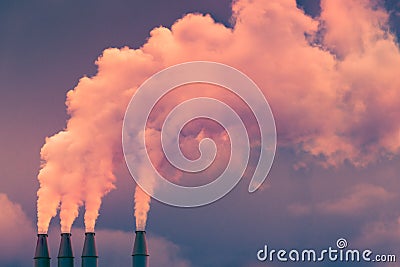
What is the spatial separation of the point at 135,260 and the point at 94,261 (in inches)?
290

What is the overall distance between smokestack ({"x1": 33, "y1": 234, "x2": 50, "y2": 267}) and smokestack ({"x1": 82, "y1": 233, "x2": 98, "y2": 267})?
16.9ft

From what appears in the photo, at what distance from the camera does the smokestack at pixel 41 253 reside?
14725cm

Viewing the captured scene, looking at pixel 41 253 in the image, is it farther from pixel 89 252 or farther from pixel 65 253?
pixel 89 252

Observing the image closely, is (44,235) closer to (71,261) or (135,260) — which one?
(71,261)

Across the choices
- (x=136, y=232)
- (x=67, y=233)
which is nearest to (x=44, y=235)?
(x=67, y=233)

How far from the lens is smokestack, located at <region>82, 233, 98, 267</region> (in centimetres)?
14588

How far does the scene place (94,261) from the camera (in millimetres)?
146375

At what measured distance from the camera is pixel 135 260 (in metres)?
142

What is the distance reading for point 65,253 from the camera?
485 ft

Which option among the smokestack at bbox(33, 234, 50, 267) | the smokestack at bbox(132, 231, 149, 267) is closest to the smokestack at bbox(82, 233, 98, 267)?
the smokestack at bbox(33, 234, 50, 267)

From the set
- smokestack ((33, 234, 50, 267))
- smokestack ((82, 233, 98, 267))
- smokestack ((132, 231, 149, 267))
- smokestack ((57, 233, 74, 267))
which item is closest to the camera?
smokestack ((132, 231, 149, 267))

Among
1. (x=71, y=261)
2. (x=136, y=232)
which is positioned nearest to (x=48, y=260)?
(x=71, y=261)

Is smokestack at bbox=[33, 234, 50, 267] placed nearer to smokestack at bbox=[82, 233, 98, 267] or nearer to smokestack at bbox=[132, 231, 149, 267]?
smokestack at bbox=[82, 233, 98, 267]

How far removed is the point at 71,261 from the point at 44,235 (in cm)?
501
